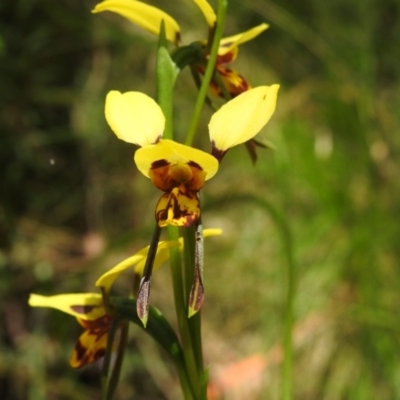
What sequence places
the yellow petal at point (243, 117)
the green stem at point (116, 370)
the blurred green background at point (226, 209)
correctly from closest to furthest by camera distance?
the yellow petal at point (243, 117) → the green stem at point (116, 370) → the blurred green background at point (226, 209)

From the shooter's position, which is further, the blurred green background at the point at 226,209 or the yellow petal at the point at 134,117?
the blurred green background at the point at 226,209

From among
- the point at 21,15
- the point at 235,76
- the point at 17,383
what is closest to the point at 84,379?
the point at 17,383

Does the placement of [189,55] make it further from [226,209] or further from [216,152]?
[226,209]

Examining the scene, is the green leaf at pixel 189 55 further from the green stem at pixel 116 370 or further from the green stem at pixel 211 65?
the green stem at pixel 116 370

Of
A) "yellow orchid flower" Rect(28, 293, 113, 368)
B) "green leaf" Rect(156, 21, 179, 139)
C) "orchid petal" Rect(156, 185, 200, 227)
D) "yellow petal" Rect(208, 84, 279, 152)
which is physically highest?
"green leaf" Rect(156, 21, 179, 139)

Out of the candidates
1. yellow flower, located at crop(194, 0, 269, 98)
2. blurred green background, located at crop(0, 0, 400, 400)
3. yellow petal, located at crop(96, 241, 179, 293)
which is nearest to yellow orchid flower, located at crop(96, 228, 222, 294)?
yellow petal, located at crop(96, 241, 179, 293)

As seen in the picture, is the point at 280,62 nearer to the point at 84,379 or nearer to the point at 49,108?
the point at 49,108

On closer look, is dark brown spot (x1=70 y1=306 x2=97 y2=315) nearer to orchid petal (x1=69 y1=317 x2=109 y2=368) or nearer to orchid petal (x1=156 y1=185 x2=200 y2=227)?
orchid petal (x1=69 y1=317 x2=109 y2=368)

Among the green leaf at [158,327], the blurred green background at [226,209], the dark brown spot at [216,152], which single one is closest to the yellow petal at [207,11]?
the dark brown spot at [216,152]
